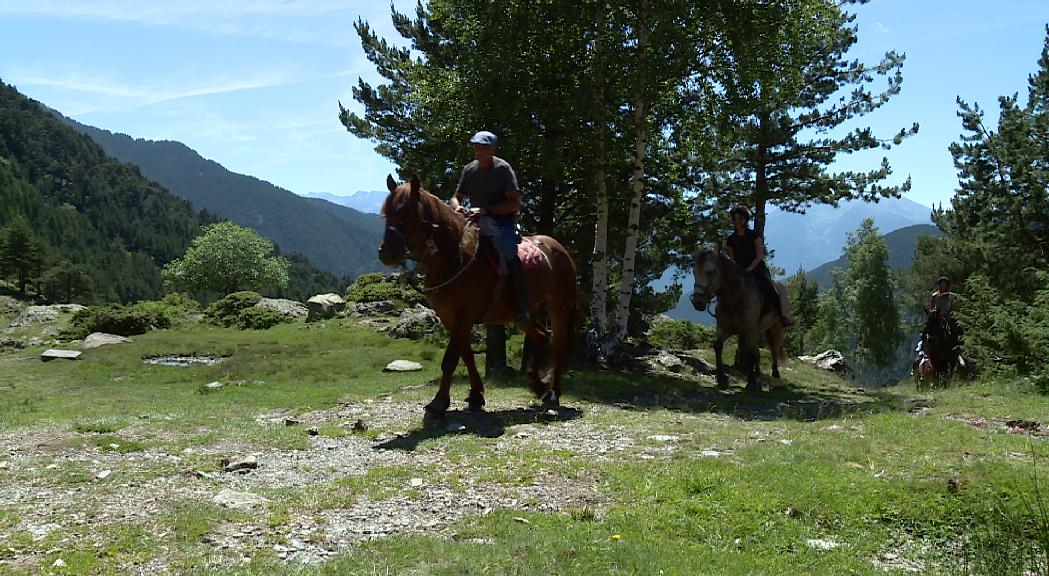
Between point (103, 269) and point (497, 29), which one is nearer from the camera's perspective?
point (497, 29)

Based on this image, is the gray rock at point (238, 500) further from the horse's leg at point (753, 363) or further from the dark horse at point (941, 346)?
the dark horse at point (941, 346)

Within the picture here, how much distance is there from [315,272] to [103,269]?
59.5 meters

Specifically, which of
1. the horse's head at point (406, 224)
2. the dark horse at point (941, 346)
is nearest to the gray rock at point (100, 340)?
the horse's head at point (406, 224)

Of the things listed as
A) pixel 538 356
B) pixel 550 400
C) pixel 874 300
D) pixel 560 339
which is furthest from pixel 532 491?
pixel 874 300

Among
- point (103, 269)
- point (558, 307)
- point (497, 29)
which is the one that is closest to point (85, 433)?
point (558, 307)

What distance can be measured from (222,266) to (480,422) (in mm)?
75783

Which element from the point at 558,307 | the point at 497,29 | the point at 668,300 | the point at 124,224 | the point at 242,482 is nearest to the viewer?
the point at 242,482

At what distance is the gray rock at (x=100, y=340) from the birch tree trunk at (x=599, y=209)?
21798 mm

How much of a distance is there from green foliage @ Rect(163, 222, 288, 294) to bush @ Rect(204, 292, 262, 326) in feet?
122

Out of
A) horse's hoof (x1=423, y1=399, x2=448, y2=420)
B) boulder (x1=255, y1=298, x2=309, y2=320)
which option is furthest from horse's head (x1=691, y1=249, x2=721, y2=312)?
boulder (x1=255, y1=298, x2=309, y2=320)

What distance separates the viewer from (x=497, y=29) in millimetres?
18625

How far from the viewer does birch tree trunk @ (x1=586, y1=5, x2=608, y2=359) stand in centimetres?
1894

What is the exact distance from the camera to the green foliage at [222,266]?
77.4 meters

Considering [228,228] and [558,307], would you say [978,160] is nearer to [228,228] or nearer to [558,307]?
[558,307]
